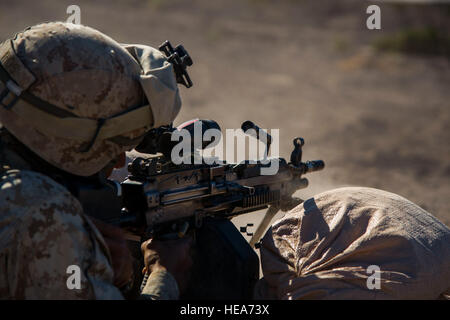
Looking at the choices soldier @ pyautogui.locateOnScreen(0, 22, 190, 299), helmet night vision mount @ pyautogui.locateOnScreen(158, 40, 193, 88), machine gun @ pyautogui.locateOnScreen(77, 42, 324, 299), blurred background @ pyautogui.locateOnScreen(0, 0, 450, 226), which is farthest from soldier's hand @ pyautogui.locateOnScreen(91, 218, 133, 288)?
blurred background @ pyautogui.locateOnScreen(0, 0, 450, 226)

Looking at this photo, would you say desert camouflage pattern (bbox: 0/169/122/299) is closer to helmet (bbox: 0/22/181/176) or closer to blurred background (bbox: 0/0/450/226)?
helmet (bbox: 0/22/181/176)

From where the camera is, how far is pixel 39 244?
235 cm

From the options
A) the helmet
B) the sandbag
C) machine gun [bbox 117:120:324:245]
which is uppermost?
the helmet

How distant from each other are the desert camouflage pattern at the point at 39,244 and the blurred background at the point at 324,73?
5097 millimetres

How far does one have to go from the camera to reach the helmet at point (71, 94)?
8.57 feet

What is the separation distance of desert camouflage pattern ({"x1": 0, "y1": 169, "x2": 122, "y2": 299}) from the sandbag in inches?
44.8

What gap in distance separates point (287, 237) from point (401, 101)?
11285mm

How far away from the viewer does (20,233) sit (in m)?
2.35

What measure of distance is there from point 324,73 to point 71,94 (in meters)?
14.8

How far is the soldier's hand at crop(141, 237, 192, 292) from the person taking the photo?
3008 mm

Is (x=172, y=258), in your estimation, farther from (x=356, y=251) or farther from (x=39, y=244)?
(x=356, y=251)

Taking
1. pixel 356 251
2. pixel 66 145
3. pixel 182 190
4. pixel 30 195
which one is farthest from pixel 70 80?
pixel 356 251
